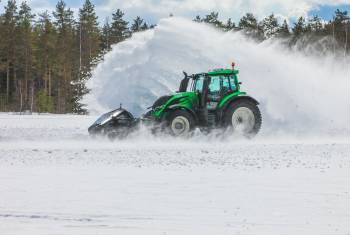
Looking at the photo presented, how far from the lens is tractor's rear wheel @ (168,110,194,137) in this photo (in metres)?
14.0

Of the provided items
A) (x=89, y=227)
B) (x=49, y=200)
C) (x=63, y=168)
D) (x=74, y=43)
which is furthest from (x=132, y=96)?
(x=74, y=43)

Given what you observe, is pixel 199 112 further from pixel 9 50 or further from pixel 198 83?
pixel 9 50

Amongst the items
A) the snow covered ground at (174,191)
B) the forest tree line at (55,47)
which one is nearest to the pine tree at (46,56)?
the forest tree line at (55,47)

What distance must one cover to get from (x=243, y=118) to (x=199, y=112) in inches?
54.0

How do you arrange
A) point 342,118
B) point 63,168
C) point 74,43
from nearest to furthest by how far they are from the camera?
point 63,168
point 342,118
point 74,43

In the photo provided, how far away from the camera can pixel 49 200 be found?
597cm

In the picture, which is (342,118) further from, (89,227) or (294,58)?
(89,227)

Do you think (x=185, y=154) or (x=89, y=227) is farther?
(x=185, y=154)

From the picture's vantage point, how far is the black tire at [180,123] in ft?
45.8

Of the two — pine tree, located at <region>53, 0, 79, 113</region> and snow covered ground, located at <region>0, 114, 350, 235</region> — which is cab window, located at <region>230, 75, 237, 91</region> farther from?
pine tree, located at <region>53, 0, 79, 113</region>

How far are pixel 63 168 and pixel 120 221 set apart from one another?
3750mm

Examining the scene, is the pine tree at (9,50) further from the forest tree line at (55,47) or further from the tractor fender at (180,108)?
the tractor fender at (180,108)

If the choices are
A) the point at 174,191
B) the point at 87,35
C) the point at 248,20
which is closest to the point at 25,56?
the point at 87,35

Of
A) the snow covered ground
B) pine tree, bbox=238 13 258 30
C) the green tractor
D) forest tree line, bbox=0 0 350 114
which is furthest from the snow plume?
pine tree, bbox=238 13 258 30
